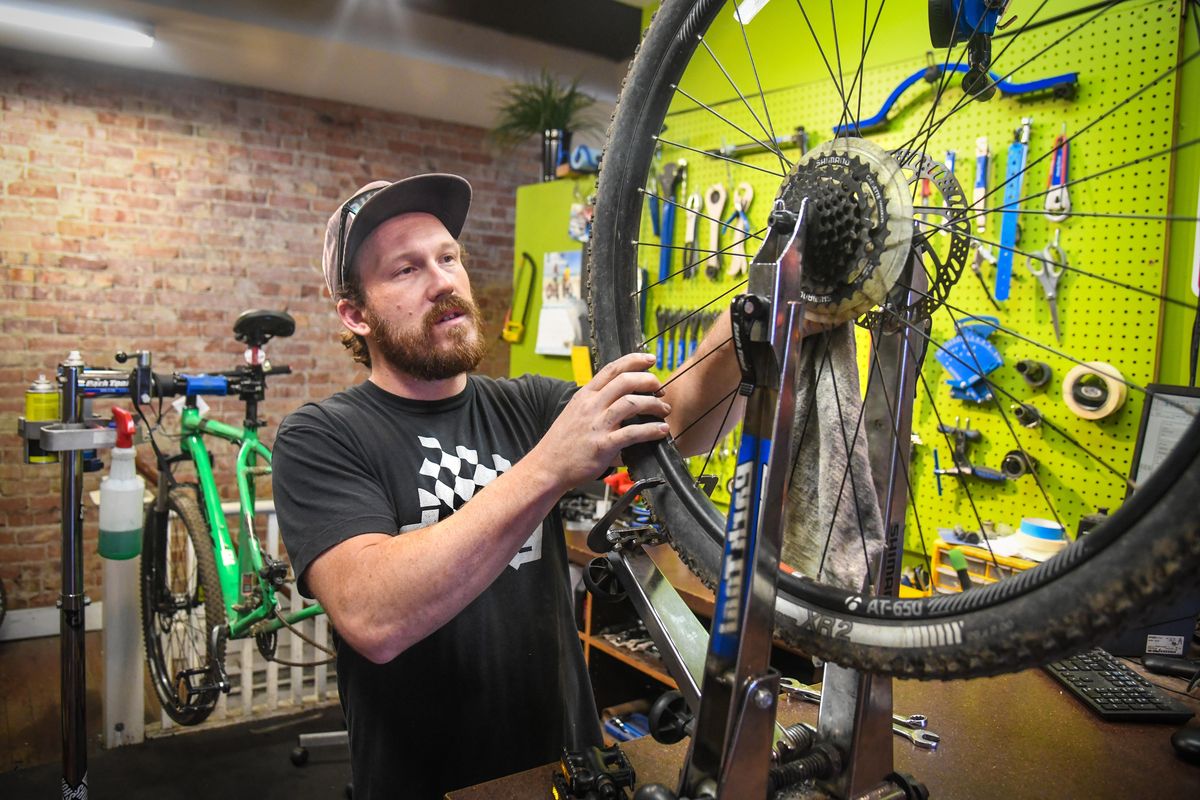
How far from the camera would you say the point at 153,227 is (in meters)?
4.23

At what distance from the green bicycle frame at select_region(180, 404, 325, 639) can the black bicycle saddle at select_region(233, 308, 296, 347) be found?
0.32 m

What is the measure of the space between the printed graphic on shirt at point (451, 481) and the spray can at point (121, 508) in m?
1.74

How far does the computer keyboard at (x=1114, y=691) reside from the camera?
4.06 feet

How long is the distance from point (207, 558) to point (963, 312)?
2.64 metres

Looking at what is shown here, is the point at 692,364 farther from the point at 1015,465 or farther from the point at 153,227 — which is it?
the point at 153,227

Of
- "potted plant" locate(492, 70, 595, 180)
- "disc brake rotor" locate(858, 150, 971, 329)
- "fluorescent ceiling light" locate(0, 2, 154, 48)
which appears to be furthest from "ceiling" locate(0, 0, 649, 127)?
"disc brake rotor" locate(858, 150, 971, 329)

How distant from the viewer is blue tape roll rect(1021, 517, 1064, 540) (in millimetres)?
1750

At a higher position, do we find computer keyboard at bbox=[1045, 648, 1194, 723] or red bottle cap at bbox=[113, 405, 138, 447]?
red bottle cap at bbox=[113, 405, 138, 447]

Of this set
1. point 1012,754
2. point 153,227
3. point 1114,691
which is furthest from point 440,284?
point 153,227

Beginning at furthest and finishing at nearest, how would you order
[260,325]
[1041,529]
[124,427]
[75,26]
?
1. [75,26]
2. [260,325]
3. [124,427]
4. [1041,529]

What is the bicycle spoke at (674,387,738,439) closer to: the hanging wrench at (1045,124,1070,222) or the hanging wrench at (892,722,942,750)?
the hanging wrench at (892,722,942,750)

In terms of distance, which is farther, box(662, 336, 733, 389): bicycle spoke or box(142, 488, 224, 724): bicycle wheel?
box(142, 488, 224, 724): bicycle wheel

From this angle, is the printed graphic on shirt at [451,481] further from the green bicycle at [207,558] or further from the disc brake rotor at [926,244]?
the green bicycle at [207,558]

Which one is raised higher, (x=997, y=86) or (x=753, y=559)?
(x=997, y=86)
